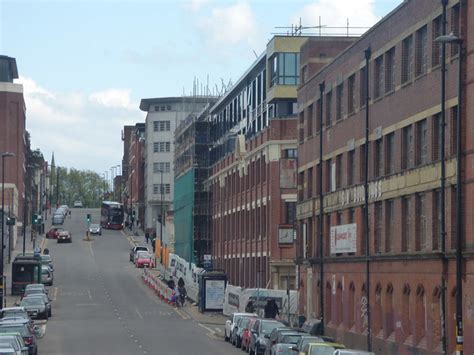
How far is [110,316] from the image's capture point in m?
77.9

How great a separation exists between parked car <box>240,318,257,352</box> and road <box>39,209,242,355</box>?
0.59 meters

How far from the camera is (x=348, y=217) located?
58906 millimetres

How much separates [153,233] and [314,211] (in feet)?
355

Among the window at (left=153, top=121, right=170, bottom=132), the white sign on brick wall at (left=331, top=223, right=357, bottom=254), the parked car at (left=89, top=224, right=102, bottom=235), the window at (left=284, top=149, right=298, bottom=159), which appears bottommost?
the white sign on brick wall at (left=331, top=223, right=357, bottom=254)

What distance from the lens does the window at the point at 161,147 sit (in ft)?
627

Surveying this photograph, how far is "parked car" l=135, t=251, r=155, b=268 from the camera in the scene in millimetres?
122312

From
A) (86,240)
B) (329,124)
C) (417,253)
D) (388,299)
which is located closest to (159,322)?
(329,124)

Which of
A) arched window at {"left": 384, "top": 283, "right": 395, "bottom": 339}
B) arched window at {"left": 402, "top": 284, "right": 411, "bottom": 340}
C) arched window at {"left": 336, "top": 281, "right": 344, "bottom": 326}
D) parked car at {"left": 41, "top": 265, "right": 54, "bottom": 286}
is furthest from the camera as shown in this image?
parked car at {"left": 41, "top": 265, "right": 54, "bottom": 286}

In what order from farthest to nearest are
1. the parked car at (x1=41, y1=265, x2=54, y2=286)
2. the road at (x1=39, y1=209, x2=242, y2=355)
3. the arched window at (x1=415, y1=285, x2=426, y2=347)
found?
the parked car at (x1=41, y1=265, x2=54, y2=286)
the road at (x1=39, y1=209, x2=242, y2=355)
the arched window at (x1=415, y1=285, x2=426, y2=347)

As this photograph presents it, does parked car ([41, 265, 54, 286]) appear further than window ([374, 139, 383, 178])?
Yes

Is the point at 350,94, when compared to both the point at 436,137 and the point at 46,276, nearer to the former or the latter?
the point at 436,137

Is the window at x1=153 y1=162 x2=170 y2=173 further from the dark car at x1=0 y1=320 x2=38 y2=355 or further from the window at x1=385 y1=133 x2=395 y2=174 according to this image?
the dark car at x1=0 y1=320 x2=38 y2=355

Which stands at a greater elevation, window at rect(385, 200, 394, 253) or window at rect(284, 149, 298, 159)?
window at rect(284, 149, 298, 159)

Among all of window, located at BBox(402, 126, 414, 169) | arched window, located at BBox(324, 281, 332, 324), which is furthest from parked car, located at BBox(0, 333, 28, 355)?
arched window, located at BBox(324, 281, 332, 324)
